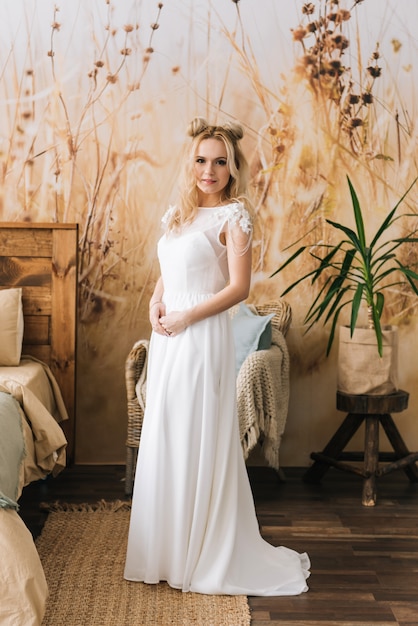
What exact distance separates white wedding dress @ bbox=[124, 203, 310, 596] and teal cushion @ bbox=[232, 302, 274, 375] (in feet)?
3.09

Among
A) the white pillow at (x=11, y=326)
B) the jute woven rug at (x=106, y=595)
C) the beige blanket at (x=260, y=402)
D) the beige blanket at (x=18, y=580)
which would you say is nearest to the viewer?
the beige blanket at (x=18, y=580)

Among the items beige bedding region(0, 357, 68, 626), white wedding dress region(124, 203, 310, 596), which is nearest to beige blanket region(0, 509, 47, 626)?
beige bedding region(0, 357, 68, 626)

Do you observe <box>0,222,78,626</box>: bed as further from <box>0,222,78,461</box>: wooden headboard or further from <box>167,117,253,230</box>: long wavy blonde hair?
<box>167,117,253,230</box>: long wavy blonde hair

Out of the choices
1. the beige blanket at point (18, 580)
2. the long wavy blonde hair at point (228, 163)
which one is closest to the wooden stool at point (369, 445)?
the long wavy blonde hair at point (228, 163)

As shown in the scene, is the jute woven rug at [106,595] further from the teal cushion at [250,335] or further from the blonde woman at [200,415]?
the teal cushion at [250,335]

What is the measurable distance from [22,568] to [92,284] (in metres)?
2.18

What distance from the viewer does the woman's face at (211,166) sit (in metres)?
2.49

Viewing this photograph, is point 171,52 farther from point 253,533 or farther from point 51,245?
point 253,533

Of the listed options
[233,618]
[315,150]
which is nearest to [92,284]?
[315,150]

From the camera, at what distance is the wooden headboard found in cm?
371

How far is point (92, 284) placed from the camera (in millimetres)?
3990

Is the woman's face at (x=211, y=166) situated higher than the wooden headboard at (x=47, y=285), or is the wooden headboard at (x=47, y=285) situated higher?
the woman's face at (x=211, y=166)

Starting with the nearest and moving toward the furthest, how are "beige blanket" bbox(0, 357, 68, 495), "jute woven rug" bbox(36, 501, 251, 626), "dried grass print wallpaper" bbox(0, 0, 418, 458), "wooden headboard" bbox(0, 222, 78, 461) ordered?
1. "jute woven rug" bbox(36, 501, 251, 626)
2. "beige blanket" bbox(0, 357, 68, 495)
3. "wooden headboard" bbox(0, 222, 78, 461)
4. "dried grass print wallpaper" bbox(0, 0, 418, 458)

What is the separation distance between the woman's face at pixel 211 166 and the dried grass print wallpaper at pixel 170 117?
4.77 feet
